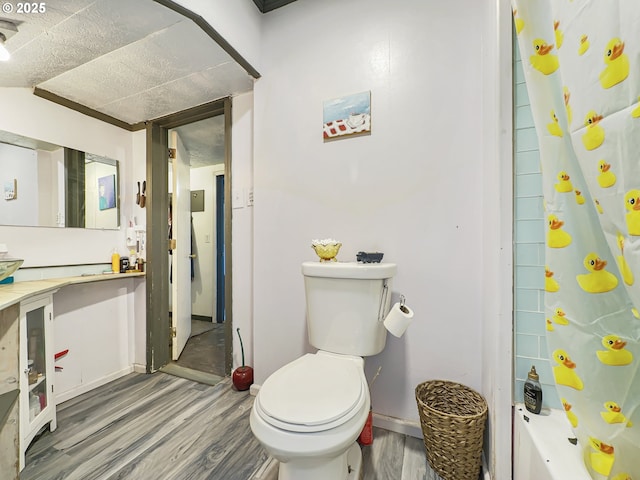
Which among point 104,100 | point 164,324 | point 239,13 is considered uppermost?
point 239,13

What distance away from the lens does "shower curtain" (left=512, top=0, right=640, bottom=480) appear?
15.3 inches

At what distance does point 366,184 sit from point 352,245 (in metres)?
0.34

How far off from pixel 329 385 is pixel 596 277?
795 mm

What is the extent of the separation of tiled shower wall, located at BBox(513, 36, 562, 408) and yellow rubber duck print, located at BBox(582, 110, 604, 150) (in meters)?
0.52

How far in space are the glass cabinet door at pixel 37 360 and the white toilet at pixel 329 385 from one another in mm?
1279

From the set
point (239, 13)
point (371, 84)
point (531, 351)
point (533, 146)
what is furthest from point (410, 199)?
point (239, 13)

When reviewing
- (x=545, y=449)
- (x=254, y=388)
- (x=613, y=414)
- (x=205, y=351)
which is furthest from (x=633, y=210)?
(x=205, y=351)

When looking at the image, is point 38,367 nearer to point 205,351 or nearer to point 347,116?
point 205,351

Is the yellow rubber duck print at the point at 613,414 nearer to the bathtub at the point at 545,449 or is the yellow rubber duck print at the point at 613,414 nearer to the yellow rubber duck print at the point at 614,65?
the bathtub at the point at 545,449

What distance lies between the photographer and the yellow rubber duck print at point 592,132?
0.42 metres

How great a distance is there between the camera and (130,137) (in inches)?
83.0

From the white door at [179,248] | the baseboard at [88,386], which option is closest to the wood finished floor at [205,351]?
the white door at [179,248]

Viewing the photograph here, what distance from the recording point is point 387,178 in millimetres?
1354

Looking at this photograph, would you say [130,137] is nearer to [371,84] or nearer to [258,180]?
[258,180]
